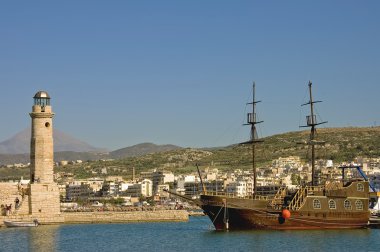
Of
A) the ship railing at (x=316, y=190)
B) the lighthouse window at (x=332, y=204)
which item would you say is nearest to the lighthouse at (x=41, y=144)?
the ship railing at (x=316, y=190)

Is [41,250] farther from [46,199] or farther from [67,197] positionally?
[67,197]

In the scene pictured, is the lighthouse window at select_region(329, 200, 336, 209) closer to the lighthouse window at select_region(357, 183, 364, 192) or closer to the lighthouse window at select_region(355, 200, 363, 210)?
the lighthouse window at select_region(355, 200, 363, 210)

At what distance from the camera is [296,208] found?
56.8 meters

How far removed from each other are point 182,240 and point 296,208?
27.4ft

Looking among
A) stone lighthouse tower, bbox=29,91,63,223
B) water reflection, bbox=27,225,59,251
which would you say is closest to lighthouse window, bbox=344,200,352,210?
water reflection, bbox=27,225,59,251

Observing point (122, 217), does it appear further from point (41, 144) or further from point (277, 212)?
point (277, 212)

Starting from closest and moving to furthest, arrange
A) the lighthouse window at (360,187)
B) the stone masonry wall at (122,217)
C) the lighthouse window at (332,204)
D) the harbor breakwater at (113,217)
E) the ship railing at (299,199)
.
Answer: the ship railing at (299,199)
the lighthouse window at (332,204)
the lighthouse window at (360,187)
the harbor breakwater at (113,217)
the stone masonry wall at (122,217)

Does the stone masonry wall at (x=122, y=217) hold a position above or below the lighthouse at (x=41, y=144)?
below

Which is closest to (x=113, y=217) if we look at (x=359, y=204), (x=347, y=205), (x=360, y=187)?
(x=347, y=205)

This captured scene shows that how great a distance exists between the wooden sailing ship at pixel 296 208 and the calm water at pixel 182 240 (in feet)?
3.74

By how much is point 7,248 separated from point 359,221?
79.0ft

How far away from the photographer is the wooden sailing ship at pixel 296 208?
56406 mm

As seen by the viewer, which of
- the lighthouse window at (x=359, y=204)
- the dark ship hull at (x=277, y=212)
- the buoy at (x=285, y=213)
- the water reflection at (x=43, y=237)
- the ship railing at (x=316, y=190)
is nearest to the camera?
the water reflection at (x=43, y=237)

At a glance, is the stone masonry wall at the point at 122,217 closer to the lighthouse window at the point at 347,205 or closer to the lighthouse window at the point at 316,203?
the lighthouse window at the point at 316,203
